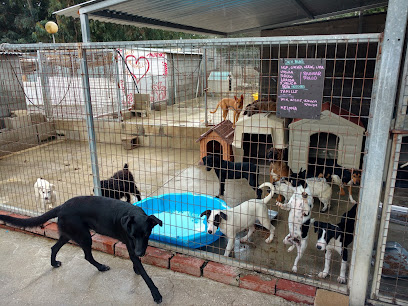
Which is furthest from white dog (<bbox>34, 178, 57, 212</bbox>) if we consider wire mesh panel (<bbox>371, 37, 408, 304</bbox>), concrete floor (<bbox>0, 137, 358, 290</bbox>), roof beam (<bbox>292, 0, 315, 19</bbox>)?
roof beam (<bbox>292, 0, 315, 19</bbox>)

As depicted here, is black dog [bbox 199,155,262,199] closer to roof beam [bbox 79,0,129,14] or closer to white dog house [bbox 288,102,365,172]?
white dog house [bbox 288,102,365,172]

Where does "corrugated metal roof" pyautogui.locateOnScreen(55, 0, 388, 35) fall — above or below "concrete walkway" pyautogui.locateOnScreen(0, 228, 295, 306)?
above

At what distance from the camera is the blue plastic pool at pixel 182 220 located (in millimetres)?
3736

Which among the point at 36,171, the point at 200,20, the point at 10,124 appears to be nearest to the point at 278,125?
the point at 200,20

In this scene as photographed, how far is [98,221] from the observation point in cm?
324

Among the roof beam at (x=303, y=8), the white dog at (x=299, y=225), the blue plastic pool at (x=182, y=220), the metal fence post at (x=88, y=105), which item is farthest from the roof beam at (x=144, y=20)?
the white dog at (x=299, y=225)

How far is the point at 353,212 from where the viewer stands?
339 cm

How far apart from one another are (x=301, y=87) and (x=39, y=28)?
2150 centimetres

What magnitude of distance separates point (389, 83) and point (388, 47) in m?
0.26

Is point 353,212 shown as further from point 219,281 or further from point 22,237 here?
point 22,237

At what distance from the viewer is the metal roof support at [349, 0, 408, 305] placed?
7.32 ft

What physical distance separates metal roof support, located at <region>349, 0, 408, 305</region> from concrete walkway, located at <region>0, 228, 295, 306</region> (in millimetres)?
750

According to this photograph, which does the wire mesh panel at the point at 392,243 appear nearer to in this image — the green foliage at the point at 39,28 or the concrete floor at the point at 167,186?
the concrete floor at the point at 167,186

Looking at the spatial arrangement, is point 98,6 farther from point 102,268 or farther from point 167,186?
point 167,186
